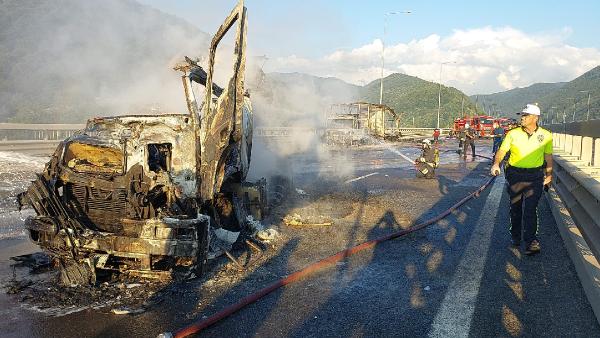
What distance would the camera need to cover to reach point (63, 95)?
4325cm

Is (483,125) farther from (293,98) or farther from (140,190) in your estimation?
(140,190)

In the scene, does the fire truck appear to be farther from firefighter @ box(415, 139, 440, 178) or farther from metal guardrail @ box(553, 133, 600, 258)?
metal guardrail @ box(553, 133, 600, 258)

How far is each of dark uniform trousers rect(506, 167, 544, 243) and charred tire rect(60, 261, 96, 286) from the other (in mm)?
4754

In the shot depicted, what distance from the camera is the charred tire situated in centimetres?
461

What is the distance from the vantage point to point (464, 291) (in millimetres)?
4215

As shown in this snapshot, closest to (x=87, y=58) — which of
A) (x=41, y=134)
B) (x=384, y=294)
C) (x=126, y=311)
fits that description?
(x=41, y=134)

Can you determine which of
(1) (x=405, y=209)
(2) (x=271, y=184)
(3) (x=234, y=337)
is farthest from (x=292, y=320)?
(2) (x=271, y=184)

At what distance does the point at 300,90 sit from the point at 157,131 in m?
13.7

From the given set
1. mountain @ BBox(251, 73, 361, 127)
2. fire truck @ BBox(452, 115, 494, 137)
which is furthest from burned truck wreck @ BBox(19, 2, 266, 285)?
fire truck @ BBox(452, 115, 494, 137)

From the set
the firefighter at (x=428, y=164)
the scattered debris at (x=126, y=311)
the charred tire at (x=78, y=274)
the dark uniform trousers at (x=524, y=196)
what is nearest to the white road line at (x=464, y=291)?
the dark uniform trousers at (x=524, y=196)

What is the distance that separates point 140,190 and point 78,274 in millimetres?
1009

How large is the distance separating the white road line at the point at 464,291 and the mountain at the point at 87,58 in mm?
6713

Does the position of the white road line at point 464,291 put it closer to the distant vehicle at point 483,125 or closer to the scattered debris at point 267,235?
the scattered debris at point 267,235

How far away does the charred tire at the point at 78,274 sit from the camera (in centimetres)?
461
